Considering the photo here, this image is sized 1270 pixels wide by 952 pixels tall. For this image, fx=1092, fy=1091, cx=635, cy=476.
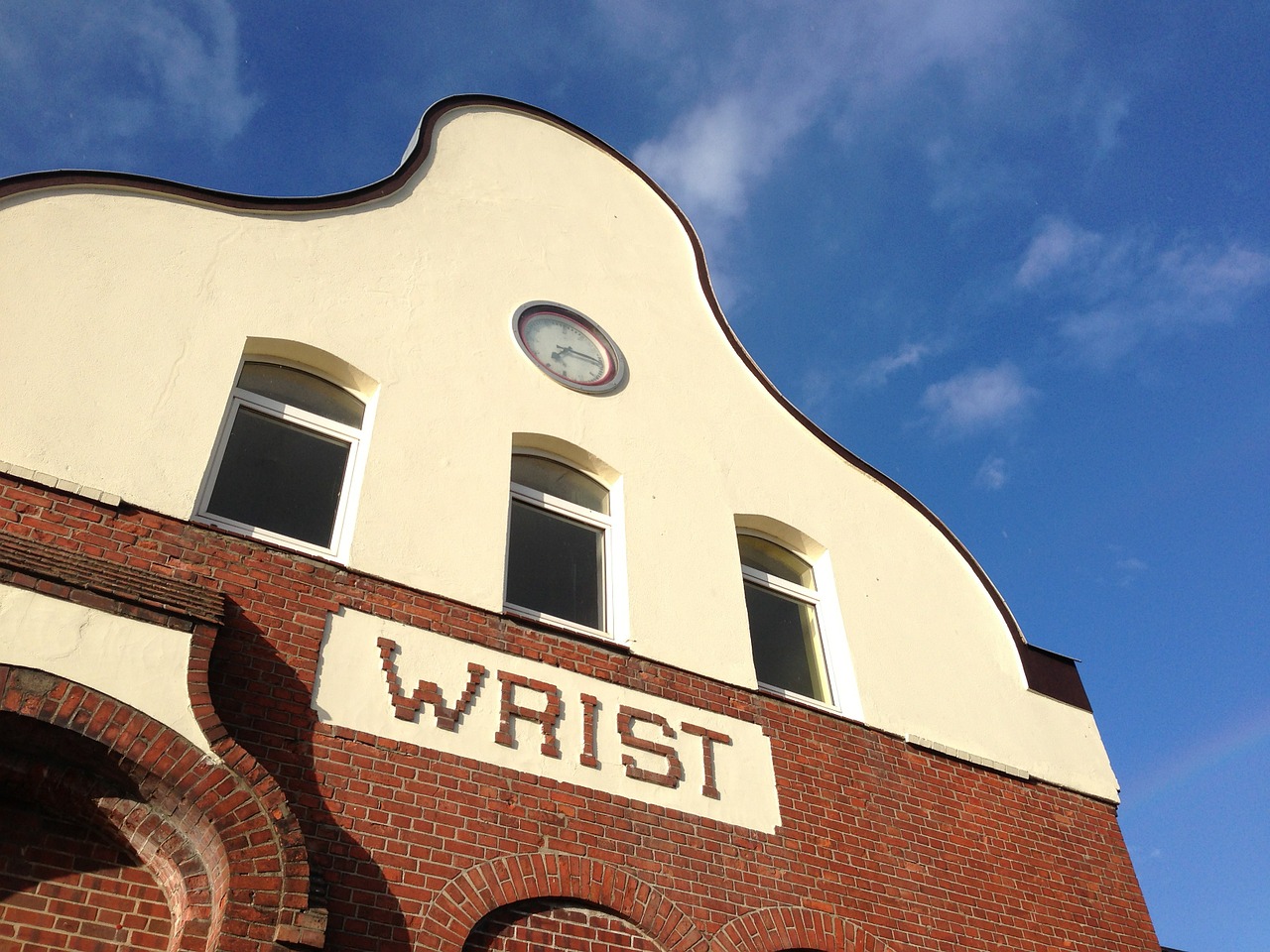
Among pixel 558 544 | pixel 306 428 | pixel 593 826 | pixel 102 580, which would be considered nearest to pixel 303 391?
pixel 306 428

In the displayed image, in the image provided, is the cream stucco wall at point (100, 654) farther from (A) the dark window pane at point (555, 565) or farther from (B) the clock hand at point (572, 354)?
(B) the clock hand at point (572, 354)

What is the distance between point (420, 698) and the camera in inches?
251

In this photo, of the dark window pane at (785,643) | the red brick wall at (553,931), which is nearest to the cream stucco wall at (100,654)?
the red brick wall at (553,931)

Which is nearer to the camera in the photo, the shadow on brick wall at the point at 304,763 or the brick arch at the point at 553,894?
the shadow on brick wall at the point at 304,763

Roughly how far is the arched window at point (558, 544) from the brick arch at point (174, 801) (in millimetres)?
2657

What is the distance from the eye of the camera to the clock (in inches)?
359

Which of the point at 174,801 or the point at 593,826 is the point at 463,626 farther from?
the point at 174,801

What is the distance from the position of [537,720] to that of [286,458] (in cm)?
255

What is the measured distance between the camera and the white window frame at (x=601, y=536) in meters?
7.64

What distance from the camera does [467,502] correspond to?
7.61 m

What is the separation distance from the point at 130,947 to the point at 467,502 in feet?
11.4

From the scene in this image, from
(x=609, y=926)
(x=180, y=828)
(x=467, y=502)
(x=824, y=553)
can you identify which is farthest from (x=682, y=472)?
(x=180, y=828)

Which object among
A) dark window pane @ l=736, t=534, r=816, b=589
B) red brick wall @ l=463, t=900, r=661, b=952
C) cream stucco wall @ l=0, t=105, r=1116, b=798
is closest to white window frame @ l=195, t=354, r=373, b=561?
cream stucco wall @ l=0, t=105, r=1116, b=798

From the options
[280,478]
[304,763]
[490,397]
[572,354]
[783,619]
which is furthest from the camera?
[572,354]
